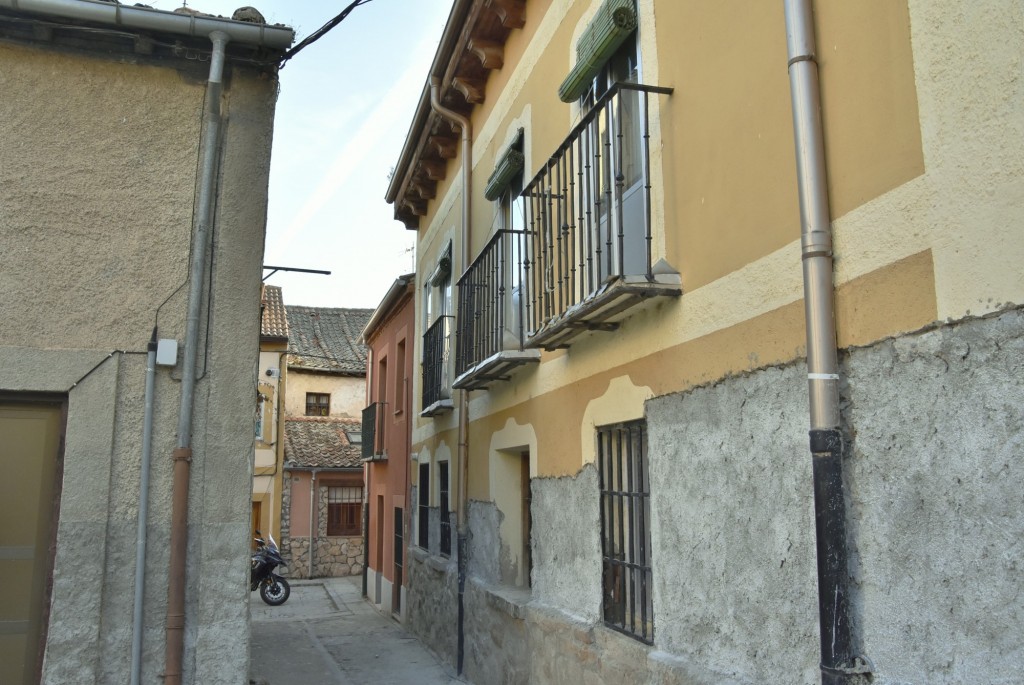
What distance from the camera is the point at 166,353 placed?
15.7ft

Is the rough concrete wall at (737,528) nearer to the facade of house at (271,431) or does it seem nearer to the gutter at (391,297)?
the gutter at (391,297)

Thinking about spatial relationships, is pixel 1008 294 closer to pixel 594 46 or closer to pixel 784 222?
pixel 784 222

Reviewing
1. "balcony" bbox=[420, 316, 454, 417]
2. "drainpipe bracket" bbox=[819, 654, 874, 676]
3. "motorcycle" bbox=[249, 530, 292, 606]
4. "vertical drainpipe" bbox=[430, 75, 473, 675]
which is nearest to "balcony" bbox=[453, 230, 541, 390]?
"vertical drainpipe" bbox=[430, 75, 473, 675]

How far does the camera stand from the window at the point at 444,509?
33.5 ft

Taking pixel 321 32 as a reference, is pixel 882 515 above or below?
below

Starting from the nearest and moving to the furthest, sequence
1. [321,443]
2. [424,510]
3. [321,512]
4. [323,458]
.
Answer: [424,510]
[321,512]
[323,458]
[321,443]

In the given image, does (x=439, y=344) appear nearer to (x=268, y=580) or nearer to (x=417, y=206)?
(x=417, y=206)

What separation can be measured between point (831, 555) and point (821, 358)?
67cm

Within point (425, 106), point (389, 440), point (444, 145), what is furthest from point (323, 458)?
point (425, 106)

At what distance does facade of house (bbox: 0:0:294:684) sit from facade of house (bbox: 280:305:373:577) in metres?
17.0

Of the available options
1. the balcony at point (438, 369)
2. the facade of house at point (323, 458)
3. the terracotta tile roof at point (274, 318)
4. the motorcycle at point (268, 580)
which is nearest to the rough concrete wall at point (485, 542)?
the balcony at point (438, 369)

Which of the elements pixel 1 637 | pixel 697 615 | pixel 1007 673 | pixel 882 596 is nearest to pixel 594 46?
pixel 697 615

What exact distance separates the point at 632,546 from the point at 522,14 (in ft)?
15.4

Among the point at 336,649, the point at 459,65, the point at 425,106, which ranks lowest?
the point at 336,649
